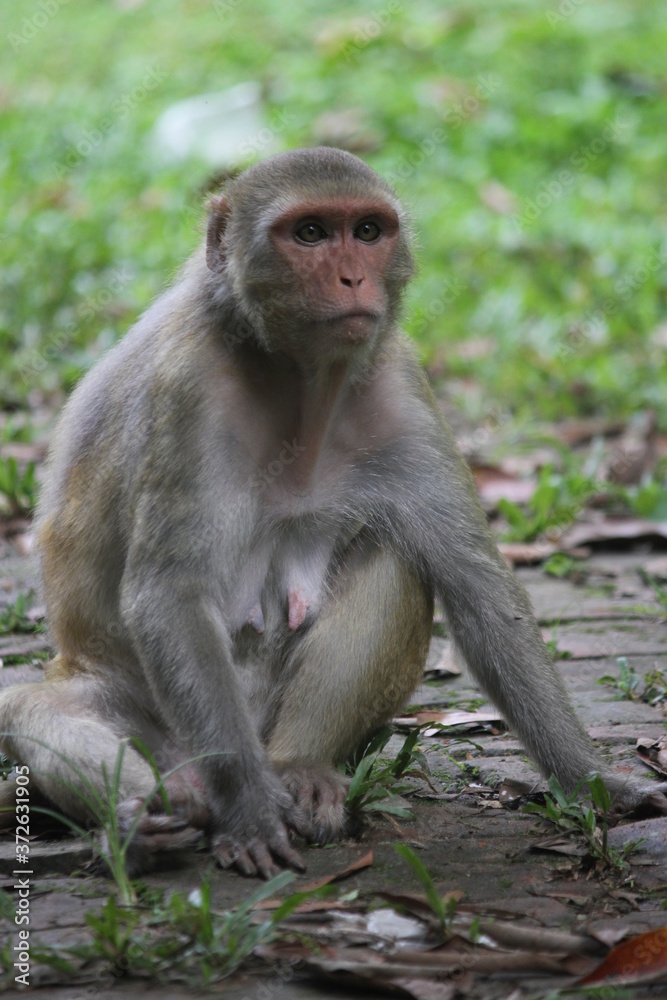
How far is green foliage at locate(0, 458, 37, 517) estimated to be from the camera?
683 centimetres

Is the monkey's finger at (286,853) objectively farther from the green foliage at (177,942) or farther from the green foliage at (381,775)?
the green foliage at (177,942)

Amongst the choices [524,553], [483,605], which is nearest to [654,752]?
[483,605]

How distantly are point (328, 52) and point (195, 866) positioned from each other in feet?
37.2

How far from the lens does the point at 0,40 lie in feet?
48.4

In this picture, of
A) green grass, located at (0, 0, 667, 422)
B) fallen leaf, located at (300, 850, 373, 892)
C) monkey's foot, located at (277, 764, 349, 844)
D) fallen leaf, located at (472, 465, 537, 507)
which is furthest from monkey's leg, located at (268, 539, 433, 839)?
green grass, located at (0, 0, 667, 422)

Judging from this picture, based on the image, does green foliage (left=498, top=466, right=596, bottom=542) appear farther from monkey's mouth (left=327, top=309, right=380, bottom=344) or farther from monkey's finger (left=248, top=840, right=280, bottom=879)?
monkey's finger (left=248, top=840, right=280, bottom=879)

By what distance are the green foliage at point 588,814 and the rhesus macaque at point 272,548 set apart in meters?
0.13

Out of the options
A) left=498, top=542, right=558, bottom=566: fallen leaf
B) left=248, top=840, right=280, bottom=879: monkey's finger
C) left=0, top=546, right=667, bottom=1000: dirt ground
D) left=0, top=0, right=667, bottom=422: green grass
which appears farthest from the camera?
left=0, top=0, right=667, bottom=422: green grass

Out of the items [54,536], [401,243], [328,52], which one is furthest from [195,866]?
[328,52]

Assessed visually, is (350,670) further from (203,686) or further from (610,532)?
(610,532)

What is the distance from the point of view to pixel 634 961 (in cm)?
288

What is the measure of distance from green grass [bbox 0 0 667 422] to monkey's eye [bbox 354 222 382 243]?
4346mm

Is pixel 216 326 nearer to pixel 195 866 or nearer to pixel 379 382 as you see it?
pixel 379 382

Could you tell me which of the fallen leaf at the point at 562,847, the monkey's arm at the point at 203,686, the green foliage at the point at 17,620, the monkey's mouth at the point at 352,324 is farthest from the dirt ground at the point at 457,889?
the green foliage at the point at 17,620
